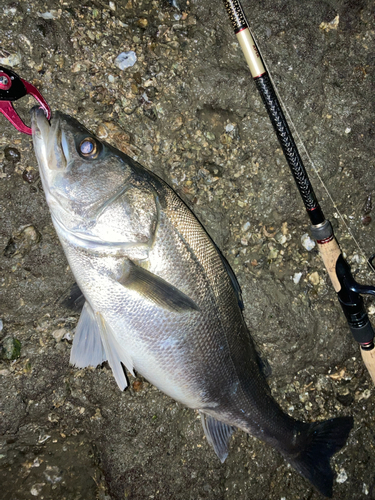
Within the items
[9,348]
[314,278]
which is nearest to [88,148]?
[9,348]

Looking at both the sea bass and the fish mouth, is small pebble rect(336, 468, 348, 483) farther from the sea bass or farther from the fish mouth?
the fish mouth

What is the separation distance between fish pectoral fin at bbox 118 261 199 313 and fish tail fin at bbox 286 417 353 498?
56.5 inches

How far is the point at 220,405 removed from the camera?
222cm

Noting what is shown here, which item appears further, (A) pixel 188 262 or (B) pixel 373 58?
(B) pixel 373 58

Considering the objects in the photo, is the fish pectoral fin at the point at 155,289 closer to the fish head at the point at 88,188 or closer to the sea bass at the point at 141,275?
the sea bass at the point at 141,275

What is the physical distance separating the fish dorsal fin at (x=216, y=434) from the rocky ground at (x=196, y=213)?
0.58 ft

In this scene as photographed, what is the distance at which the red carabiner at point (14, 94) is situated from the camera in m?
2.05

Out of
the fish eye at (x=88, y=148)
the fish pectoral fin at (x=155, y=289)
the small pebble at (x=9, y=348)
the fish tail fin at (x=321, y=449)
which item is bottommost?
the fish tail fin at (x=321, y=449)

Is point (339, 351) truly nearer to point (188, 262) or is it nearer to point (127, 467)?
point (188, 262)

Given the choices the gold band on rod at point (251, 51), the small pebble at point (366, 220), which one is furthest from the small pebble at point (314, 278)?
the gold band on rod at point (251, 51)

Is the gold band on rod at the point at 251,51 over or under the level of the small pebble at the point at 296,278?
over

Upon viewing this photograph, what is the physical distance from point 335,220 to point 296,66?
115 centimetres

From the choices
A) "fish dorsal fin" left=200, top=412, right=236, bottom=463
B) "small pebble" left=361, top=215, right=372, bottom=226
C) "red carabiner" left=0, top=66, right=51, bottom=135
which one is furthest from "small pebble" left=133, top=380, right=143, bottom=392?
"small pebble" left=361, top=215, right=372, bottom=226

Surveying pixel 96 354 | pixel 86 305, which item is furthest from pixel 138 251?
pixel 96 354
